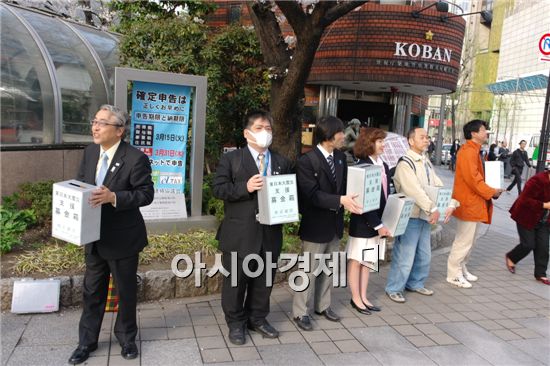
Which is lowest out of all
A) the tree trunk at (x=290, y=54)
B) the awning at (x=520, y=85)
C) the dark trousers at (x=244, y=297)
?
the dark trousers at (x=244, y=297)

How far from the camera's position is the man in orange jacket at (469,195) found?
5578 mm

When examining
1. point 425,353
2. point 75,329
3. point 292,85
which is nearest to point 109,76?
point 292,85

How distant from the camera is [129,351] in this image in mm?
3525

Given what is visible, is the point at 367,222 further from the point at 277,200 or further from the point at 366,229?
the point at 277,200

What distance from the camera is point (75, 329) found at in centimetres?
396

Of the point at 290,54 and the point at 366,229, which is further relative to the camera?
the point at 290,54

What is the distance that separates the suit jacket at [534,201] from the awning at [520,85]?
3346cm

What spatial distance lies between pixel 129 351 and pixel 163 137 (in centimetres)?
346

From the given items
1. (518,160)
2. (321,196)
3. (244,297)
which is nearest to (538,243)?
(321,196)

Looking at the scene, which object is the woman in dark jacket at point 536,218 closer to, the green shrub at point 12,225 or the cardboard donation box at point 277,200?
the cardboard donation box at point 277,200

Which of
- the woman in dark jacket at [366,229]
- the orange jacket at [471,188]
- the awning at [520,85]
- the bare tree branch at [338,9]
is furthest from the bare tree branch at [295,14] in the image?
the awning at [520,85]

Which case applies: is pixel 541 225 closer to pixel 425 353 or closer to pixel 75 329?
pixel 425 353

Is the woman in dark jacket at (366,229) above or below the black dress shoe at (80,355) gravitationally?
above

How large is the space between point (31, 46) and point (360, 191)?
18.9 feet
